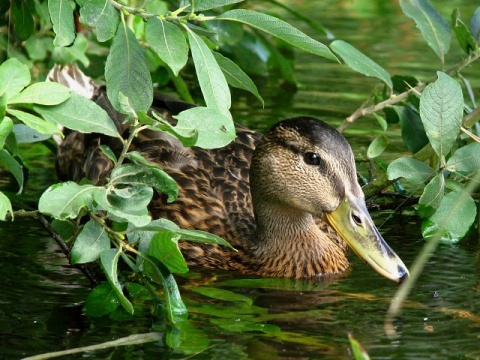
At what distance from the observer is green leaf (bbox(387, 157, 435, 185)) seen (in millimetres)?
6652

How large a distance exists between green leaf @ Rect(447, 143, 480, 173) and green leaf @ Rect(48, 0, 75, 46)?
2285mm

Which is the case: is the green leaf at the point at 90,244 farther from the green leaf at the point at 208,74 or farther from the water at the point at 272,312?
the green leaf at the point at 208,74

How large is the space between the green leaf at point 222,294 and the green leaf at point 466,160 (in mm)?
1366

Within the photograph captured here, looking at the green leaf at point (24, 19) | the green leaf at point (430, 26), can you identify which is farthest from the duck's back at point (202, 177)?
the green leaf at point (430, 26)

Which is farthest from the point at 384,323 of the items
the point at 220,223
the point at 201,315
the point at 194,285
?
the point at 220,223

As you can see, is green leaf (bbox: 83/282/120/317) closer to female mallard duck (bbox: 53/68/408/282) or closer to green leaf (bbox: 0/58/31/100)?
green leaf (bbox: 0/58/31/100)

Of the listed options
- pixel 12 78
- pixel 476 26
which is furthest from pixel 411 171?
pixel 12 78

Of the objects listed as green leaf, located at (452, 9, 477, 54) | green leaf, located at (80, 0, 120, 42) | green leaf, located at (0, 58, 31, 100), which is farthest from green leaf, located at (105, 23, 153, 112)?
green leaf, located at (452, 9, 477, 54)

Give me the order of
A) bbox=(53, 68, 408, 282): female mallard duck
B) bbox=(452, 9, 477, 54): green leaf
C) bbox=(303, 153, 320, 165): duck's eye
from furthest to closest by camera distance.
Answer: bbox=(452, 9, 477, 54): green leaf → bbox=(303, 153, 320, 165): duck's eye → bbox=(53, 68, 408, 282): female mallard duck

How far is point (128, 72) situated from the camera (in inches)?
228

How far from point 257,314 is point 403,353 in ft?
3.16

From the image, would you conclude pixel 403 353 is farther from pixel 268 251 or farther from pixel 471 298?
pixel 268 251

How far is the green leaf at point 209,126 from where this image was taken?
17.8 feet

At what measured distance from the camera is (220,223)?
758 centimetres
